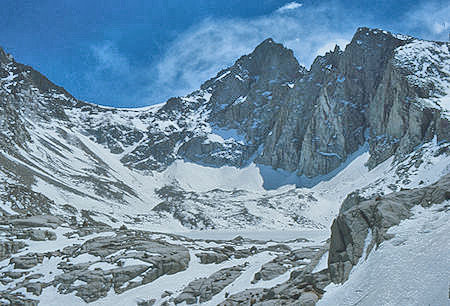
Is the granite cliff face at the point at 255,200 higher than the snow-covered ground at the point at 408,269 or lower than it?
higher

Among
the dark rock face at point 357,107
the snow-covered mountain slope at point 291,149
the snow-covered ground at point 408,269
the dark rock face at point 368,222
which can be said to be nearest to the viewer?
the snow-covered ground at point 408,269

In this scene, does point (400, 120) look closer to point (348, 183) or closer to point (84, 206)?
point (348, 183)

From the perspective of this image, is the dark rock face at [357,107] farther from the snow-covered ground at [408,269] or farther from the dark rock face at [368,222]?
the snow-covered ground at [408,269]

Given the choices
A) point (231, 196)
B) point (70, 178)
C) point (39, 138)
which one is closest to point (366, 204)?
point (70, 178)

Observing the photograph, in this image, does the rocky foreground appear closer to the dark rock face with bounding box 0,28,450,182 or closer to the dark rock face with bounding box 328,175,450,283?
the dark rock face with bounding box 328,175,450,283

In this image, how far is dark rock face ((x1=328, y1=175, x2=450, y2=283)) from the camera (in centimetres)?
1598

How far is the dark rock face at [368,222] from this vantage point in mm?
15984

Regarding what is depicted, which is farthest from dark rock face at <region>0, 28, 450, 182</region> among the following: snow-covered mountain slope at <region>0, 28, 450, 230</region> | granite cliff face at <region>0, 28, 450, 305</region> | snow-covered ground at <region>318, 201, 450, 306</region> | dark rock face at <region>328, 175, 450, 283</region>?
snow-covered ground at <region>318, 201, 450, 306</region>

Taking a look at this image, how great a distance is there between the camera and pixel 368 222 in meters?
17.0

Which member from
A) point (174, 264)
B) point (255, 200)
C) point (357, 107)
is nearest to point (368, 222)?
point (174, 264)

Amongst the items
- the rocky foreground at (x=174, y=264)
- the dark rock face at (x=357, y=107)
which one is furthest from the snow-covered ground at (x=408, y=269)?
the dark rock face at (x=357, y=107)

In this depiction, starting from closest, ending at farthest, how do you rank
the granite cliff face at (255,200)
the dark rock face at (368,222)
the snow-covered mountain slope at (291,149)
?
the dark rock face at (368,222), the granite cliff face at (255,200), the snow-covered mountain slope at (291,149)

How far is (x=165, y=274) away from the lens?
103ft

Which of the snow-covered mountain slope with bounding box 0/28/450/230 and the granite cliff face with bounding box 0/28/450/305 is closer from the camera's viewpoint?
the granite cliff face with bounding box 0/28/450/305
